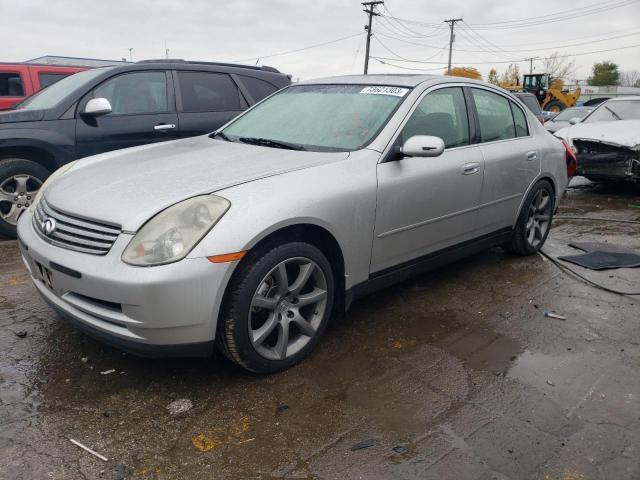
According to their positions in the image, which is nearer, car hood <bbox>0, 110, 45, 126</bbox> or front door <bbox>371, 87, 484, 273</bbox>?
front door <bbox>371, 87, 484, 273</bbox>

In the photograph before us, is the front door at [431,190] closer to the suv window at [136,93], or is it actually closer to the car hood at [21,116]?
the suv window at [136,93]

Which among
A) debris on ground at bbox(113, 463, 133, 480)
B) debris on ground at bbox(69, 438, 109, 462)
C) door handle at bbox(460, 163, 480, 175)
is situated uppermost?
door handle at bbox(460, 163, 480, 175)

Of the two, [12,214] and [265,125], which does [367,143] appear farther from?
[12,214]

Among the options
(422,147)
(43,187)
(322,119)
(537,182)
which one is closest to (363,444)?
(422,147)

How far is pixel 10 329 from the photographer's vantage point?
3.43 m

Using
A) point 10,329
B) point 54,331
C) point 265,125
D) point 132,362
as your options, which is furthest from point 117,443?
point 265,125

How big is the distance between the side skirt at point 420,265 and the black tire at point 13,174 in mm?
3772

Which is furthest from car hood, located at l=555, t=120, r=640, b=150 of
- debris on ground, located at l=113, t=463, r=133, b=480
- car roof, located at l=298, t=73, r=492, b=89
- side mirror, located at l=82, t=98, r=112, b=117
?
debris on ground, located at l=113, t=463, r=133, b=480

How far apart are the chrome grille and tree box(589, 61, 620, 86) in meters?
94.4

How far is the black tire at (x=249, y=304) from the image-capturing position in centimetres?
262

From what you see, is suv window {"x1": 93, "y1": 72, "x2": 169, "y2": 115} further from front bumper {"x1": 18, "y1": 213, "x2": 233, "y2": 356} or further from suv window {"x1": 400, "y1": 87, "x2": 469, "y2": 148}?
front bumper {"x1": 18, "y1": 213, "x2": 233, "y2": 356}

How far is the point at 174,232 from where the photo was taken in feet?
8.21

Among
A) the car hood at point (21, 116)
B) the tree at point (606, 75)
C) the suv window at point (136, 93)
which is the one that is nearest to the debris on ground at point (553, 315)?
the suv window at point (136, 93)

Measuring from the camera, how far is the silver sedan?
8.20 feet
